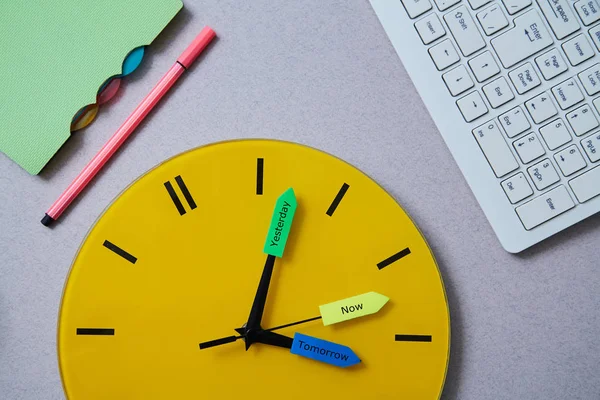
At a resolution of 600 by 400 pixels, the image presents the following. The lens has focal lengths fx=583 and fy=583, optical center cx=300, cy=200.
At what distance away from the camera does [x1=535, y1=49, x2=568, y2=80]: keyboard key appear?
0.61m

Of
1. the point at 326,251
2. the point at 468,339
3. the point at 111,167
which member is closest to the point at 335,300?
the point at 326,251

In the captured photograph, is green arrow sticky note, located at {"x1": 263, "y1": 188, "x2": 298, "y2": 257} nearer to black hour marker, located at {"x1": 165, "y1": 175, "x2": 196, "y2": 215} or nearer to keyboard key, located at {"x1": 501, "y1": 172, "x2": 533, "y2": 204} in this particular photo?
black hour marker, located at {"x1": 165, "y1": 175, "x2": 196, "y2": 215}

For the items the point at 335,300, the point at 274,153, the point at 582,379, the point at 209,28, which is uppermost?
the point at 209,28

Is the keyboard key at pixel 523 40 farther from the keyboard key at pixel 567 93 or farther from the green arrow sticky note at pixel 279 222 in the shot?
the green arrow sticky note at pixel 279 222

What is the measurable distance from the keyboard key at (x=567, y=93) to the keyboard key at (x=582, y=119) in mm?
10

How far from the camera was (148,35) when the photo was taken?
62 centimetres

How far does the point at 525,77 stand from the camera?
616mm

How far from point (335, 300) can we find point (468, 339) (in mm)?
166

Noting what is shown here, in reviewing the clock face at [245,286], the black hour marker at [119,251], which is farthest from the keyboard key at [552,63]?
the black hour marker at [119,251]

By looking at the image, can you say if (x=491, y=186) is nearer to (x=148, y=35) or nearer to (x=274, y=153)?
(x=274, y=153)

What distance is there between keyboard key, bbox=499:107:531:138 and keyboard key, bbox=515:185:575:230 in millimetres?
74

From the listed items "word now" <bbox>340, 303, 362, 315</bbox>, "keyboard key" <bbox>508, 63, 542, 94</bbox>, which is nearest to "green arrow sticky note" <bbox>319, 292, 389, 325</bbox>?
→ "word now" <bbox>340, 303, 362, 315</bbox>

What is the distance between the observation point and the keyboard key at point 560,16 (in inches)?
24.0

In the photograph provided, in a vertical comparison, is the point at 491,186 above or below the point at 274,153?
below
